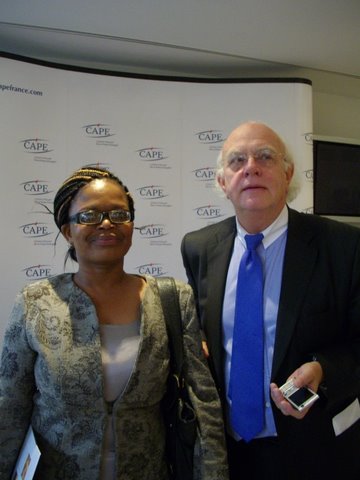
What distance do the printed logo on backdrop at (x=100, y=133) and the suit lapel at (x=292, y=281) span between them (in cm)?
183

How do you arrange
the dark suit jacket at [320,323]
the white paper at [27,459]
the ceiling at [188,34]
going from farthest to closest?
the ceiling at [188,34]
the dark suit jacket at [320,323]
the white paper at [27,459]

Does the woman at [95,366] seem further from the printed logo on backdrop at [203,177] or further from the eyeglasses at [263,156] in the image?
the printed logo on backdrop at [203,177]

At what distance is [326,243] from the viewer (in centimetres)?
135

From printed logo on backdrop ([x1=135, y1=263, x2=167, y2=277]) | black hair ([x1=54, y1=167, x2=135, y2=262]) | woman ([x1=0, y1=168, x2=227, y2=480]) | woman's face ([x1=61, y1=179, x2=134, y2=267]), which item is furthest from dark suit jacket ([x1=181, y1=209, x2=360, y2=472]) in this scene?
printed logo on backdrop ([x1=135, y1=263, x2=167, y2=277])

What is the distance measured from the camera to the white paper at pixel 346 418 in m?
1.30

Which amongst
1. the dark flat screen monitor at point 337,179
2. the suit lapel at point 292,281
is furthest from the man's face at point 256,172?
the dark flat screen monitor at point 337,179

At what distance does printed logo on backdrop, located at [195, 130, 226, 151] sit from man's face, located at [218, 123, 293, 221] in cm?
155

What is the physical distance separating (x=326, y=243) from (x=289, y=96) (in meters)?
2.06

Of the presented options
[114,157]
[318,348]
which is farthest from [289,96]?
[318,348]

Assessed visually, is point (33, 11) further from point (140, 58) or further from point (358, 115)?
point (358, 115)

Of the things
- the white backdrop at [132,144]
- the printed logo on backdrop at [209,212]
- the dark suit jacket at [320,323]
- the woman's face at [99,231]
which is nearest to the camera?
the woman's face at [99,231]

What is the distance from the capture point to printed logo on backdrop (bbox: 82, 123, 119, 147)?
110 inches

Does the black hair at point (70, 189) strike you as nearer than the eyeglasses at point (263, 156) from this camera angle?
Yes

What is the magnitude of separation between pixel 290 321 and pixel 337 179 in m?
2.58
